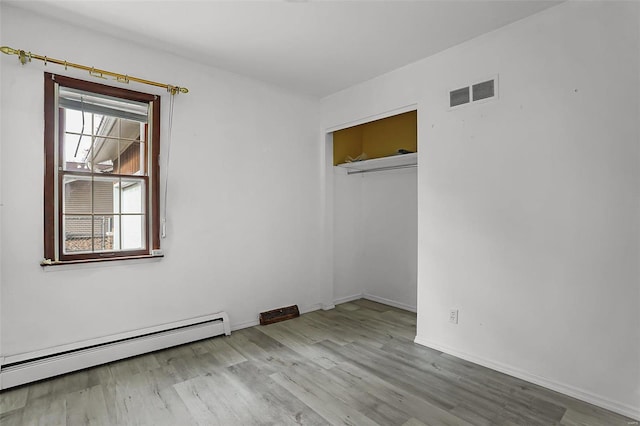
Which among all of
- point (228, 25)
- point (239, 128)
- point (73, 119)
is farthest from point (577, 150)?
point (73, 119)

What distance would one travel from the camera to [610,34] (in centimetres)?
225

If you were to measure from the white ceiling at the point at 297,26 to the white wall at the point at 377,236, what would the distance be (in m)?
1.69

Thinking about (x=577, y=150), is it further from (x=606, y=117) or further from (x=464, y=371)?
(x=464, y=371)

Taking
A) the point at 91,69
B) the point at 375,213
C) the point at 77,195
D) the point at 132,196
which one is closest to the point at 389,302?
the point at 375,213

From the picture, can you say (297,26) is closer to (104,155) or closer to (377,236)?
(104,155)

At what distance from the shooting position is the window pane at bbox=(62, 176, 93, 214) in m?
2.79

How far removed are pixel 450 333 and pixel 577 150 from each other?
1.81 metres

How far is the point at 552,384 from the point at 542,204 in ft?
4.33

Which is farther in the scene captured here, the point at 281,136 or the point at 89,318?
the point at 281,136

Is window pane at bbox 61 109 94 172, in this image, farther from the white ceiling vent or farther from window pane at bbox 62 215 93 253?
the white ceiling vent

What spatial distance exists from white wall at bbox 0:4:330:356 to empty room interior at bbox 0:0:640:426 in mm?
20

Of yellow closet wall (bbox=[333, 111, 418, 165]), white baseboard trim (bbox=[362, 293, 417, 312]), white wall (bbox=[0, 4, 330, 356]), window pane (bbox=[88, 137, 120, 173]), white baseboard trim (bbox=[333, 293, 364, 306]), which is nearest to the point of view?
white wall (bbox=[0, 4, 330, 356])

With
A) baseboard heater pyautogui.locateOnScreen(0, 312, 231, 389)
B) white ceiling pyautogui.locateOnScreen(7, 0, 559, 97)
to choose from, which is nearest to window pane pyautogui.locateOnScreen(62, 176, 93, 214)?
baseboard heater pyautogui.locateOnScreen(0, 312, 231, 389)

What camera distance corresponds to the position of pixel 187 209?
3383mm
